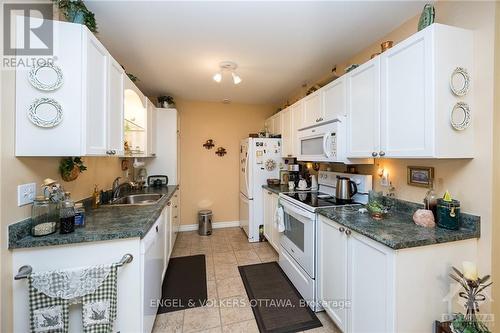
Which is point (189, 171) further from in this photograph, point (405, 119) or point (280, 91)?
point (405, 119)

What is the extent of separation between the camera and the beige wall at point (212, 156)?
171 inches

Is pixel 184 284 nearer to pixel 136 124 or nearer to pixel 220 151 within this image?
pixel 136 124

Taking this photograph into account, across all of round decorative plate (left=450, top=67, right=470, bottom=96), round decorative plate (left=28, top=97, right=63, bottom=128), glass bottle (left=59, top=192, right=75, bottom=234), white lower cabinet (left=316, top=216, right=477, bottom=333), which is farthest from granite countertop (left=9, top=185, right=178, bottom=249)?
round decorative plate (left=450, top=67, right=470, bottom=96)

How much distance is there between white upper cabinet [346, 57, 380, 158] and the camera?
1.75 m

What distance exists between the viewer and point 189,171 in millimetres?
4359

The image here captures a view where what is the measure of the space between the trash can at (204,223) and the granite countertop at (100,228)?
2100mm

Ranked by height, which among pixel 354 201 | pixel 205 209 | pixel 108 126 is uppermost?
pixel 108 126

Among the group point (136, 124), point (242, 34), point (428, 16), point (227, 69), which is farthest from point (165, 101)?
point (428, 16)

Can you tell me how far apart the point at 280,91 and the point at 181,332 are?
3.52 meters

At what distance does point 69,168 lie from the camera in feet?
5.52

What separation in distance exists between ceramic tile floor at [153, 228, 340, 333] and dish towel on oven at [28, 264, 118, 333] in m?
0.77

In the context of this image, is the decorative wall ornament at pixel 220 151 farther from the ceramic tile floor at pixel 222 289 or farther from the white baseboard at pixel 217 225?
the ceramic tile floor at pixel 222 289

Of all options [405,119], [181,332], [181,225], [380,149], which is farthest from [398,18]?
Result: [181,225]

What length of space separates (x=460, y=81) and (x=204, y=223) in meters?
3.79
